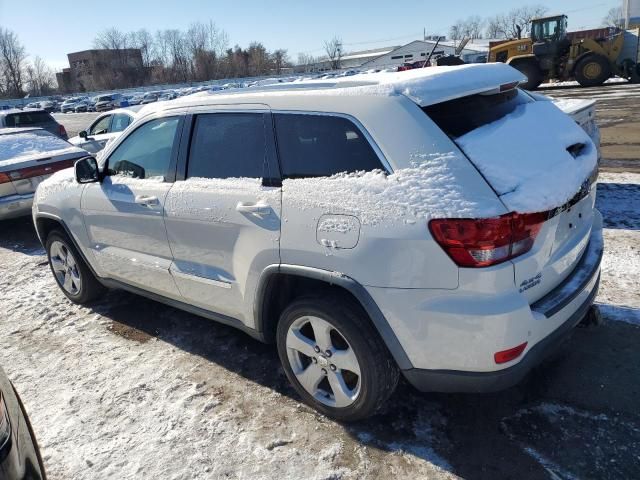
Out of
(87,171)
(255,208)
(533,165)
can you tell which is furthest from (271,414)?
(87,171)

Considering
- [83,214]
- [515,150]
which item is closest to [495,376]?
[515,150]

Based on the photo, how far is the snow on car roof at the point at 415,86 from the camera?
8.30 feet

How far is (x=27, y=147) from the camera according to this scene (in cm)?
798

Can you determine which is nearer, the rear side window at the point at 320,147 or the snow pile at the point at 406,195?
the snow pile at the point at 406,195

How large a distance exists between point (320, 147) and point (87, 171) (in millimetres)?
2182

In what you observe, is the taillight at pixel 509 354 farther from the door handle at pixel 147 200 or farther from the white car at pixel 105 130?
the white car at pixel 105 130

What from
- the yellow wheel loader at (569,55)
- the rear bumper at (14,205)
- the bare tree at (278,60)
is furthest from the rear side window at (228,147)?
the bare tree at (278,60)

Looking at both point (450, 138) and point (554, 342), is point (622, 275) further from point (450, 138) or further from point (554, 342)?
point (450, 138)

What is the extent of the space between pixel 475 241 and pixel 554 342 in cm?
77

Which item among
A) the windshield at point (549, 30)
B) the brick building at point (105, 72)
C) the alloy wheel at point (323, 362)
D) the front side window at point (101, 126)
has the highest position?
the brick building at point (105, 72)

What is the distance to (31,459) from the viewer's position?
6.28 feet

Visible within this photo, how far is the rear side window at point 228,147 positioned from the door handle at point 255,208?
19cm

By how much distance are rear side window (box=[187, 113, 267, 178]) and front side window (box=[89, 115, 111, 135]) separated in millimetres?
9313

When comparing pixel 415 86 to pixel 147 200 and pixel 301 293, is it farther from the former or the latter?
pixel 147 200
